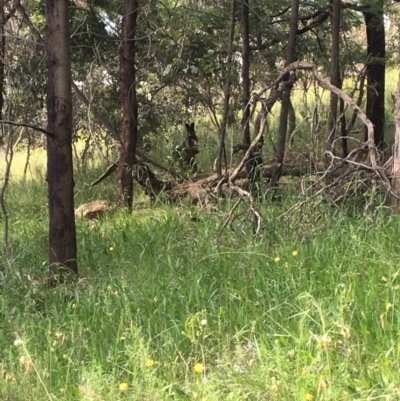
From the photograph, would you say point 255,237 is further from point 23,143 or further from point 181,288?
point 23,143

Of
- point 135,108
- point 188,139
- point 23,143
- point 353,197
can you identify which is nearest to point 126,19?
point 135,108

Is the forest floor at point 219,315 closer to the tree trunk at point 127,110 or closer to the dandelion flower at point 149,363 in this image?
the dandelion flower at point 149,363

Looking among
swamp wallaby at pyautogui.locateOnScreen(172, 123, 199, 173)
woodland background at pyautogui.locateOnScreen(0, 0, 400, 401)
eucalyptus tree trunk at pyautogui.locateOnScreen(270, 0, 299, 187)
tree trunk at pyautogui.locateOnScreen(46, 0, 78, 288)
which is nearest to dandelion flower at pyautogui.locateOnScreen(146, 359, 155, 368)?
woodland background at pyautogui.locateOnScreen(0, 0, 400, 401)

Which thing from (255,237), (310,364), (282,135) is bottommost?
Answer: (310,364)

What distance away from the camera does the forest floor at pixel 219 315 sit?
2.40 m

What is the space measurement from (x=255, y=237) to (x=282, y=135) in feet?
8.76

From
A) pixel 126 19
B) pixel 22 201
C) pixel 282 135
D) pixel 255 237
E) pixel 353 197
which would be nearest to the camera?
pixel 255 237

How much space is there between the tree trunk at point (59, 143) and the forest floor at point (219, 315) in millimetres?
278

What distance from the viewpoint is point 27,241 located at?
611 cm

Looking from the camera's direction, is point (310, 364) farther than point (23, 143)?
No

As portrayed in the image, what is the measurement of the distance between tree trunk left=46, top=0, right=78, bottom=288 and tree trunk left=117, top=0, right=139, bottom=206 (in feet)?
10.3

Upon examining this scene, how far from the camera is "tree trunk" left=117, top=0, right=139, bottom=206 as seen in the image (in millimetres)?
7797

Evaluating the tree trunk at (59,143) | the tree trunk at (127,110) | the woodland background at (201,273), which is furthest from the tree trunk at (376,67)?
the tree trunk at (59,143)

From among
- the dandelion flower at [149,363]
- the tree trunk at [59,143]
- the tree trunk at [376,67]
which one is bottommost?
the dandelion flower at [149,363]
